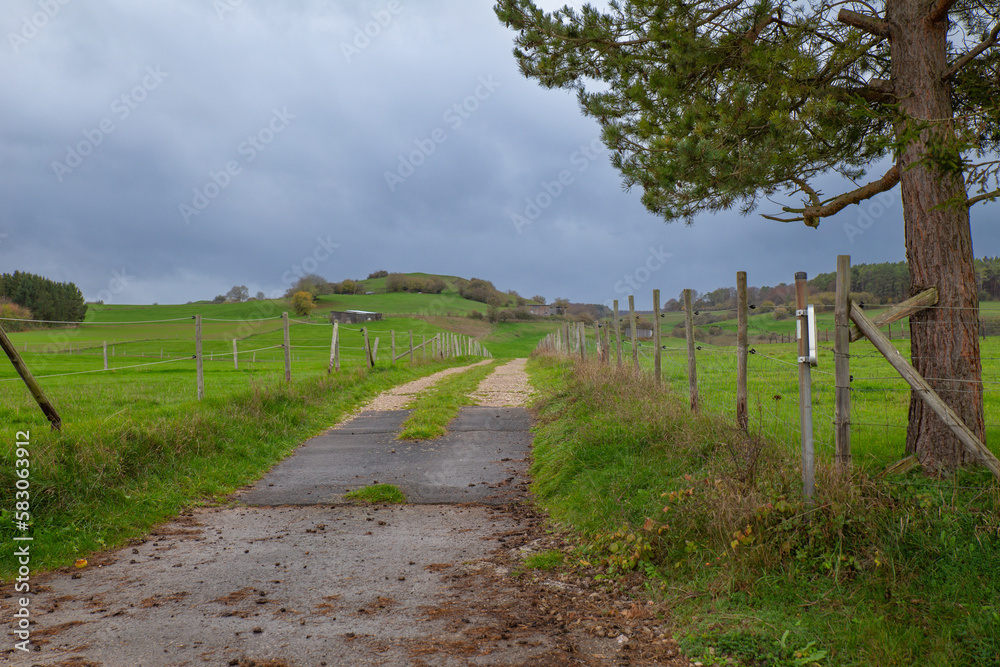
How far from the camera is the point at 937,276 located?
5.26m

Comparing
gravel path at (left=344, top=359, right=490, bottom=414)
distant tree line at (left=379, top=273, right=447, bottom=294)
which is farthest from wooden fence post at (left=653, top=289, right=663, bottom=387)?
distant tree line at (left=379, top=273, right=447, bottom=294)

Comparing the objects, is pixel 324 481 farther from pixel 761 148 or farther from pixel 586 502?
pixel 761 148

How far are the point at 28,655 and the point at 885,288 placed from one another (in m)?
9.66

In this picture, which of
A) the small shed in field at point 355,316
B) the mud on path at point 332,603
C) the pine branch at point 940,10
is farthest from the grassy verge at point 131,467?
the small shed in field at point 355,316

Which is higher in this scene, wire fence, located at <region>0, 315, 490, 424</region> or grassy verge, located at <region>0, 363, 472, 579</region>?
wire fence, located at <region>0, 315, 490, 424</region>

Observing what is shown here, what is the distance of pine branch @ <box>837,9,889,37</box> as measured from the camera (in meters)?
5.81

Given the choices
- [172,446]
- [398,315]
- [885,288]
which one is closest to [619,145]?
[885,288]

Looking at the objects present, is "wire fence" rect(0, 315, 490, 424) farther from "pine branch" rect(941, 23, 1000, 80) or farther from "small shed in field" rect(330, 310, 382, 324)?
"pine branch" rect(941, 23, 1000, 80)

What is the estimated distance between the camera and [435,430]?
10609 mm

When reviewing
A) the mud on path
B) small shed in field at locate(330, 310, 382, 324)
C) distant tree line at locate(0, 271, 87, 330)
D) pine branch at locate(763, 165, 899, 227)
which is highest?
distant tree line at locate(0, 271, 87, 330)

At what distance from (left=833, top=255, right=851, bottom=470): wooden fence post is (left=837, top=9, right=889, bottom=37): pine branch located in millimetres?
2578

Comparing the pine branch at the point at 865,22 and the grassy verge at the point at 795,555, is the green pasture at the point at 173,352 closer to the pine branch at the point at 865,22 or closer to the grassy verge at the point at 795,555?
the grassy verge at the point at 795,555

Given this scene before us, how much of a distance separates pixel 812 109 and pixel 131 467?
7.79 metres

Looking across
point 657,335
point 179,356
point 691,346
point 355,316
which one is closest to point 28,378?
point 691,346
